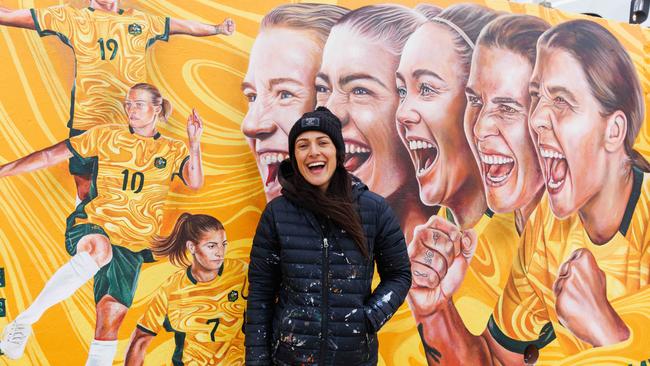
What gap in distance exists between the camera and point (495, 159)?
2.54m

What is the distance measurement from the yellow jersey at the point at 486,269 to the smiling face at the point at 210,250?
4.04 ft

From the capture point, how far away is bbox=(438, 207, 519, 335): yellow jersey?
250cm

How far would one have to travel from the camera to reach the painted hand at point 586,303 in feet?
8.64

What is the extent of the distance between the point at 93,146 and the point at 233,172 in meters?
0.66

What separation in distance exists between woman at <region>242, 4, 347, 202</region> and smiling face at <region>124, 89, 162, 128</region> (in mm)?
461

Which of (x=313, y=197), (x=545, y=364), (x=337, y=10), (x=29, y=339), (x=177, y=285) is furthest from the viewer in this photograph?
(x=545, y=364)

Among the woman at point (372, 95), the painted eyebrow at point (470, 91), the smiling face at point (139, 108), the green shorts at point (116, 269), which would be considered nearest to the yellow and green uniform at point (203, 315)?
the green shorts at point (116, 269)

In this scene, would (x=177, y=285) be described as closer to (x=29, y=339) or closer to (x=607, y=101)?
(x=29, y=339)

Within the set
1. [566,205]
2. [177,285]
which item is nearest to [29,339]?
[177,285]

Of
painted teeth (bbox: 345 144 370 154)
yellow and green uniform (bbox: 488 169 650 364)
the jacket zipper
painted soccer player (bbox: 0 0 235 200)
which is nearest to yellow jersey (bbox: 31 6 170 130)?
painted soccer player (bbox: 0 0 235 200)

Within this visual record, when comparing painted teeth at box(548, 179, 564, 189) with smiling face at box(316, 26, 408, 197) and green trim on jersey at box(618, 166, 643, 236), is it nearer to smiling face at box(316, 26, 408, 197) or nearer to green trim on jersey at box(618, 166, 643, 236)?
green trim on jersey at box(618, 166, 643, 236)

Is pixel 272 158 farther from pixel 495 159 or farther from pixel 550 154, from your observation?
pixel 550 154

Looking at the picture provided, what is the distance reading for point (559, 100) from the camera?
2.63 m

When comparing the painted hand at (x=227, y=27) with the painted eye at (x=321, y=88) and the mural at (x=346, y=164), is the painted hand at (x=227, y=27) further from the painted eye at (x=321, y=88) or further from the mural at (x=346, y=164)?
the painted eye at (x=321, y=88)
